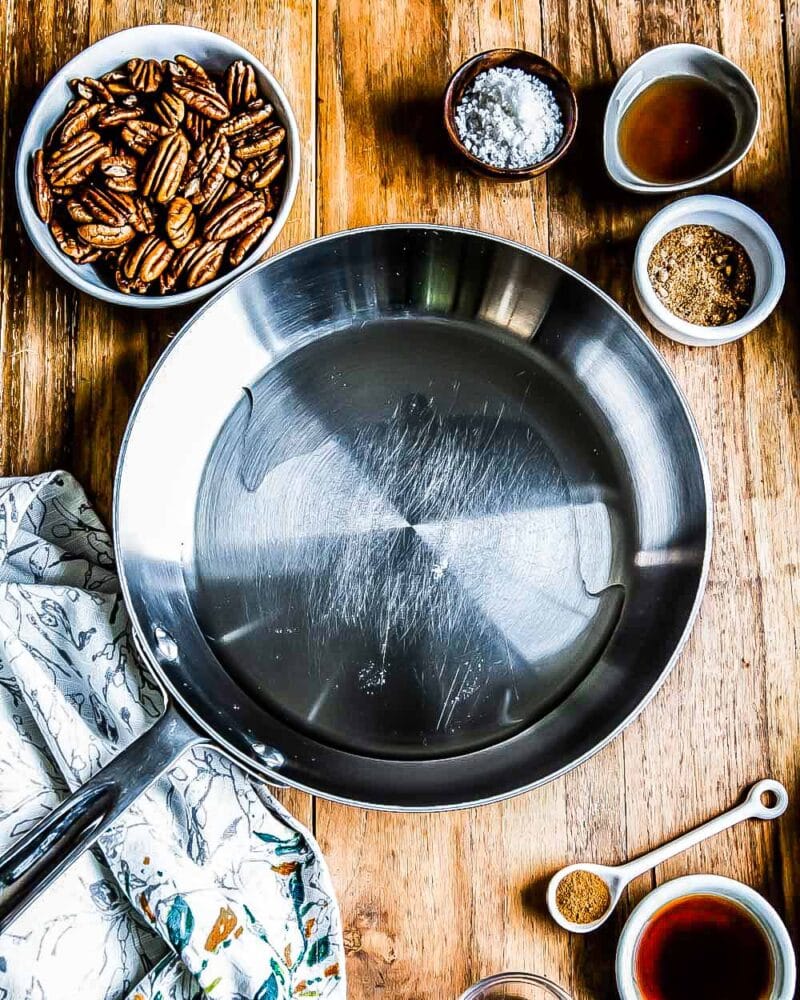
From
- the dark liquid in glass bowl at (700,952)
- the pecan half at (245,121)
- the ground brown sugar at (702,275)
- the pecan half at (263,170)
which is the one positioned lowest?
the dark liquid in glass bowl at (700,952)

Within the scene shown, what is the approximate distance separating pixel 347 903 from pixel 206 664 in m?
0.22

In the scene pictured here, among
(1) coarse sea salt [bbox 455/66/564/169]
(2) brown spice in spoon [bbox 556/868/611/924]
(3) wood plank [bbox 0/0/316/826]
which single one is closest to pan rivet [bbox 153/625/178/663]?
(3) wood plank [bbox 0/0/316/826]

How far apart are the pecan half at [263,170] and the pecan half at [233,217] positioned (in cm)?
1

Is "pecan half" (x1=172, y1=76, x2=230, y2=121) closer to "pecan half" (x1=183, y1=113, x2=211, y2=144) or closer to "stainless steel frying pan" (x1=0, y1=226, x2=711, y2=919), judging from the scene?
"pecan half" (x1=183, y1=113, x2=211, y2=144)

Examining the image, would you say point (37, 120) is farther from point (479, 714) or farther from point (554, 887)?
point (554, 887)

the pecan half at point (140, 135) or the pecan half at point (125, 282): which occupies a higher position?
the pecan half at point (140, 135)

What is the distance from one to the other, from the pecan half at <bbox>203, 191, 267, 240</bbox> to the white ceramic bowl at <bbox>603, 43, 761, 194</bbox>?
29cm

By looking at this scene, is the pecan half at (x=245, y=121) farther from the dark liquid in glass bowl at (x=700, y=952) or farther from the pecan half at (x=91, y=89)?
the dark liquid in glass bowl at (x=700, y=952)

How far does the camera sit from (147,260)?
75cm

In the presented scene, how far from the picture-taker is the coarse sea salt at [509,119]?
0.76 meters

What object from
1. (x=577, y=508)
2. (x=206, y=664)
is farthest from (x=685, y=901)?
(x=206, y=664)

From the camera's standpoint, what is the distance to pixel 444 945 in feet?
2.50

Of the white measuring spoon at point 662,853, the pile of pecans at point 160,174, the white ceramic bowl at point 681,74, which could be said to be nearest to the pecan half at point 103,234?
the pile of pecans at point 160,174

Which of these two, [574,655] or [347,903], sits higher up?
[574,655]
